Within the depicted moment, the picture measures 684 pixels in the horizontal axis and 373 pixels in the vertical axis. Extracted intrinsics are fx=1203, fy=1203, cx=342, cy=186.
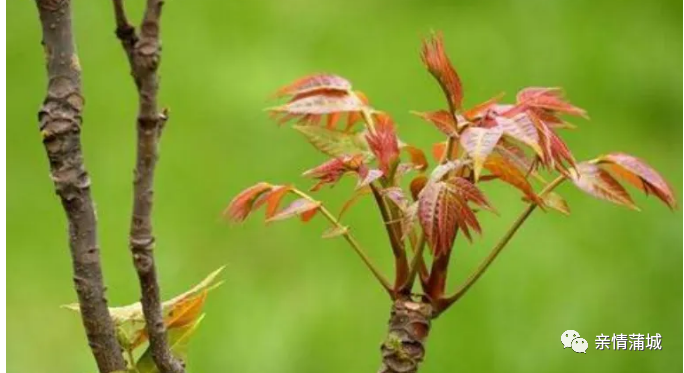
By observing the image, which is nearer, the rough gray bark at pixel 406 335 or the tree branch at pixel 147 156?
the tree branch at pixel 147 156

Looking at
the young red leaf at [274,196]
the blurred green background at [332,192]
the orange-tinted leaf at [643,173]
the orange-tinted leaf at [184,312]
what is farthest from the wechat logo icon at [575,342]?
the orange-tinted leaf at [184,312]

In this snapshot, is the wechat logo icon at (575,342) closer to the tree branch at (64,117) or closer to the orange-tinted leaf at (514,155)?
the orange-tinted leaf at (514,155)

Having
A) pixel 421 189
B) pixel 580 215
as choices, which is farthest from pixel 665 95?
pixel 421 189

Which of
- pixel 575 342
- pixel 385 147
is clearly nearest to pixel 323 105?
pixel 385 147

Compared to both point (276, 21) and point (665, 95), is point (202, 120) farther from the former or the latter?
point (665, 95)

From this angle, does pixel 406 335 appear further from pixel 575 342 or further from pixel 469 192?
pixel 575 342

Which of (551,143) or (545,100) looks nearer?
(551,143)
